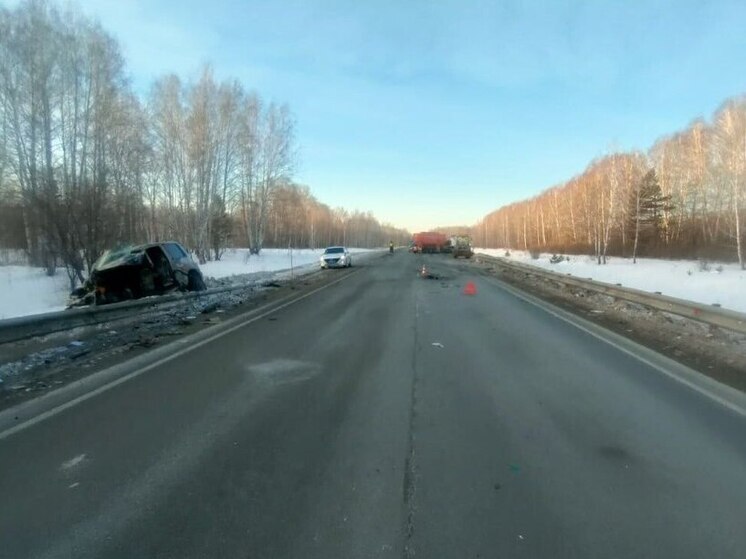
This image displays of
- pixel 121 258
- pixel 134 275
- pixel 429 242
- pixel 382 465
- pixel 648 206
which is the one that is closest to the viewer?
pixel 382 465

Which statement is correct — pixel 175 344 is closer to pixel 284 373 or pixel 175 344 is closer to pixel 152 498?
pixel 284 373

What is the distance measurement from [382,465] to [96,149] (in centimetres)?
3049

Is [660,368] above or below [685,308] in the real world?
below

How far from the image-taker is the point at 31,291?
23.2 metres

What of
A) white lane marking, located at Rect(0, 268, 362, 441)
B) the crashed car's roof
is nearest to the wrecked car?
the crashed car's roof

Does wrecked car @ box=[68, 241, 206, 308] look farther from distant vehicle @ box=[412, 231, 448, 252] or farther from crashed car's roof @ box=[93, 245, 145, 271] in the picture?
distant vehicle @ box=[412, 231, 448, 252]

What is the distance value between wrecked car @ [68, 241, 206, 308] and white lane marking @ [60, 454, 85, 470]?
9.68 metres

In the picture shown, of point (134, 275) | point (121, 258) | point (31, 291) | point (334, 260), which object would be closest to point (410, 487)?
point (134, 275)

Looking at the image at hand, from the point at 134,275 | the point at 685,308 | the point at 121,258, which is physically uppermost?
the point at 121,258

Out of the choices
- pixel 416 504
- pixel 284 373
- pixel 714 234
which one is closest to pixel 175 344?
pixel 284 373

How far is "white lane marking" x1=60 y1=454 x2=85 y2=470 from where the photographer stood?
4176 millimetres

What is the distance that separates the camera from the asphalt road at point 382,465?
3.16m

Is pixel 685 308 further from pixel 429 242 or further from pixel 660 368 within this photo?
pixel 429 242

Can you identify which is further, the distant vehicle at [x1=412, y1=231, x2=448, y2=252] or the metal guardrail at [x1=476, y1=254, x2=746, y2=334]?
the distant vehicle at [x1=412, y1=231, x2=448, y2=252]
